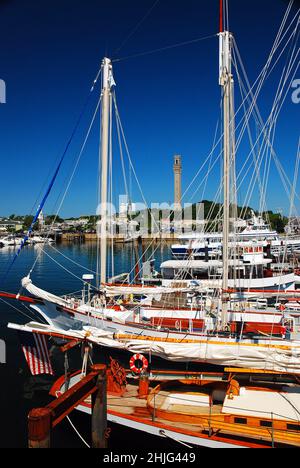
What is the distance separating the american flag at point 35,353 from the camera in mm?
16062

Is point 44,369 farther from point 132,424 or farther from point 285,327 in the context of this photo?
point 285,327

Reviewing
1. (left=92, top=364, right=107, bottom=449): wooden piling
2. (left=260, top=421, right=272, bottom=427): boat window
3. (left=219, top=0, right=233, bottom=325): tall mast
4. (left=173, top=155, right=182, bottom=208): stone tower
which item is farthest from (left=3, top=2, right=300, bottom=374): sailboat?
(left=173, top=155, right=182, bottom=208): stone tower

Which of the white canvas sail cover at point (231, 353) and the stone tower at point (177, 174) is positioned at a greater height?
the stone tower at point (177, 174)

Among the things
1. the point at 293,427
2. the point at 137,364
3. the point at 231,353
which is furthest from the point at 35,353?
the point at 293,427

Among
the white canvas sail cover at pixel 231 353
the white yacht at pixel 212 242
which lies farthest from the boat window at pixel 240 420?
the white yacht at pixel 212 242

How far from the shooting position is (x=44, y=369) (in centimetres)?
1633

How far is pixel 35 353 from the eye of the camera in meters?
16.3

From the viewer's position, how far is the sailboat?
1345 centimetres

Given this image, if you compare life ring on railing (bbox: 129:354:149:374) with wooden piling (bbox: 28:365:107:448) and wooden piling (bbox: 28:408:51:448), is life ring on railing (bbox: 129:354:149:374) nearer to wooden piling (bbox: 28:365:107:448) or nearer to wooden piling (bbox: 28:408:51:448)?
wooden piling (bbox: 28:365:107:448)

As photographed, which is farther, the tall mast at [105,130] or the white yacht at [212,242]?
the white yacht at [212,242]

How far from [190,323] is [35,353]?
7449 mm

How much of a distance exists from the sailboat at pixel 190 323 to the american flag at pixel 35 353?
0.52 metres

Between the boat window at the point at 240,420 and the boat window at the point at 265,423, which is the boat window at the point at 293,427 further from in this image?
the boat window at the point at 240,420
